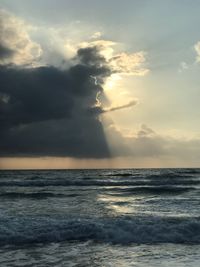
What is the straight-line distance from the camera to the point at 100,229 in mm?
15203

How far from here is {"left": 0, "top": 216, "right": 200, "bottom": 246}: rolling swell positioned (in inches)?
560

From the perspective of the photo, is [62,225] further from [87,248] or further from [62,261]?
[62,261]

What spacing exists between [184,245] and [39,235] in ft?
16.5

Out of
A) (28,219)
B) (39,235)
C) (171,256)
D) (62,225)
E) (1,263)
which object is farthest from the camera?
(28,219)

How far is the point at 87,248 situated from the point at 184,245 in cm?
325

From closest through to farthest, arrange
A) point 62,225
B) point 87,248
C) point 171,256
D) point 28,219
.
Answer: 1. point 171,256
2. point 87,248
3. point 62,225
4. point 28,219

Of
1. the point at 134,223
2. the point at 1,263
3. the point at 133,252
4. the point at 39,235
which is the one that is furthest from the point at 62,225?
the point at 1,263

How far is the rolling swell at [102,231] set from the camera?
14227mm

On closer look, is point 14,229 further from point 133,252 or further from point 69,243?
point 133,252

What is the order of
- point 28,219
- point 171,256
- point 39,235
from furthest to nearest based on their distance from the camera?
point 28,219
point 39,235
point 171,256

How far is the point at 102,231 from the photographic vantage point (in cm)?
1501

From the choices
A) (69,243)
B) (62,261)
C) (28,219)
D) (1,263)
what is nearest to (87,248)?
(69,243)

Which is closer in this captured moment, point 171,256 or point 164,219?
point 171,256

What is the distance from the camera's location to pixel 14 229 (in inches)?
597
